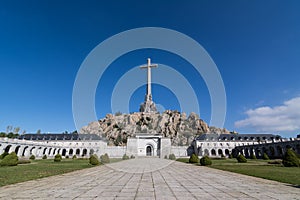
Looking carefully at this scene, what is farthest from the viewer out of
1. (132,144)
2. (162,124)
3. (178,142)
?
(162,124)

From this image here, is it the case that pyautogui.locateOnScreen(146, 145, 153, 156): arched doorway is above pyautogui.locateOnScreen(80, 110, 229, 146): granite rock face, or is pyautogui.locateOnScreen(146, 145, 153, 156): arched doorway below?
below

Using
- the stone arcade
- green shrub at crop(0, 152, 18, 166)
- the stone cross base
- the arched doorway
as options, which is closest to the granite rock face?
the stone cross base

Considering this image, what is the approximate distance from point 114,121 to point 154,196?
276 ft

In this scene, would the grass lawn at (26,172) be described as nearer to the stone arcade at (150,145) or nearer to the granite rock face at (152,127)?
the stone arcade at (150,145)

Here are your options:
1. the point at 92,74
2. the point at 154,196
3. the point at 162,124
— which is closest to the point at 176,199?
the point at 154,196

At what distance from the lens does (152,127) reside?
83.2 metres

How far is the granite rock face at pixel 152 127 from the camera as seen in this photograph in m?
78.4

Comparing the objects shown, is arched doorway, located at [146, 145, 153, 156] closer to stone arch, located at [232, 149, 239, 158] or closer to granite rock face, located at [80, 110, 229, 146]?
granite rock face, located at [80, 110, 229, 146]

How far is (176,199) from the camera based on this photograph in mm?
5488

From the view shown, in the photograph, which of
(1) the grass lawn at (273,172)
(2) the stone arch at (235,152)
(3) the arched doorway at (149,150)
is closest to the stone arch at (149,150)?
(3) the arched doorway at (149,150)

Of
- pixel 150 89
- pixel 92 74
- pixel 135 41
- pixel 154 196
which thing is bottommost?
pixel 154 196

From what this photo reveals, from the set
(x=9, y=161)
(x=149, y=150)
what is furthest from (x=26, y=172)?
(x=149, y=150)

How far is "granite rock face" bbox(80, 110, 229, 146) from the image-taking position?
3086 inches

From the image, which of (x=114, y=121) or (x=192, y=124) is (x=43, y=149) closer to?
(x=114, y=121)
